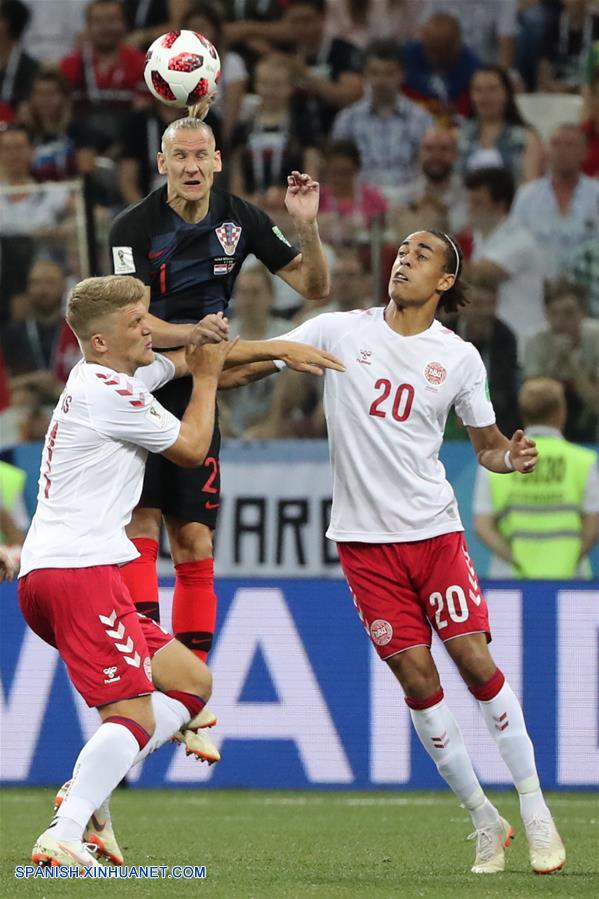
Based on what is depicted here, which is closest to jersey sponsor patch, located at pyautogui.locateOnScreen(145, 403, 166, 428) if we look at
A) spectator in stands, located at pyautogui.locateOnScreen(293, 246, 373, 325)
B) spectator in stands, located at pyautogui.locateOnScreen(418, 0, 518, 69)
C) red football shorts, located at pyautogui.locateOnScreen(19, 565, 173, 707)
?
red football shorts, located at pyautogui.locateOnScreen(19, 565, 173, 707)

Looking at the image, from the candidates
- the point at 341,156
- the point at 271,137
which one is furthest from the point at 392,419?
the point at 271,137

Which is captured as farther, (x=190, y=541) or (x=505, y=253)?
(x=505, y=253)

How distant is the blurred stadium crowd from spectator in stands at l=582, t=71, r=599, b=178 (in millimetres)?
19

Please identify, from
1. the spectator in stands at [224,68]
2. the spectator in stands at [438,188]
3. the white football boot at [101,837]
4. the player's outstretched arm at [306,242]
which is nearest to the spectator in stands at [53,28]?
the spectator in stands at [224,68]

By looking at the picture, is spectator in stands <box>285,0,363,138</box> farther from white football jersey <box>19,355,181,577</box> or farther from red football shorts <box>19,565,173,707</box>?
red football shorts <box>19,565,173,707</box>

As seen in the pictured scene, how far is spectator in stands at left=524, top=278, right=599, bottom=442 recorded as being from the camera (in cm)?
1170

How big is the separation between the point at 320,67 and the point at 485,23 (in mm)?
1569

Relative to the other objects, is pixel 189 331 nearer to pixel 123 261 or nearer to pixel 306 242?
pixel 123 261

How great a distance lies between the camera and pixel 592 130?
14156 mm

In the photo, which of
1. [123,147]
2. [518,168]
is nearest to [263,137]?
[123,147]

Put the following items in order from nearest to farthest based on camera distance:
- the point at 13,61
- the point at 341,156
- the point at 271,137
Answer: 1. the point at 341,156
2. the point at 271,137
3. the point at 13,61

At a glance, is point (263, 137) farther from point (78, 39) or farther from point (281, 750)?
point (281, 750)

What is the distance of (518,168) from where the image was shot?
45.9 ft

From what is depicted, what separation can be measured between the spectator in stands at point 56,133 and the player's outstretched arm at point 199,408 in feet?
28.2
